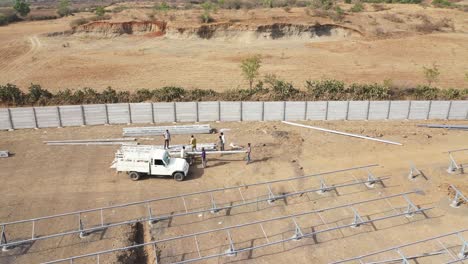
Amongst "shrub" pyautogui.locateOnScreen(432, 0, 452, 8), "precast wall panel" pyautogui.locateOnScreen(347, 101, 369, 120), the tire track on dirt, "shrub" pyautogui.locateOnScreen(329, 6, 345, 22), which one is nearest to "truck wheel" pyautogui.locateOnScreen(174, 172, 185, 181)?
"precast wall panel" pyautogui.locateOnScreen(347, 101, 369, 120)

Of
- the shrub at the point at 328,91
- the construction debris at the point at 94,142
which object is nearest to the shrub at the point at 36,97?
the construction debris at the point at 94,142

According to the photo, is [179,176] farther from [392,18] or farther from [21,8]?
[21,8]

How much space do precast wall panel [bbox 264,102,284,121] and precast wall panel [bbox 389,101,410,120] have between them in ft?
26.5

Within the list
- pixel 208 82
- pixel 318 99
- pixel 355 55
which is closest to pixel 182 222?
pixel 318 99

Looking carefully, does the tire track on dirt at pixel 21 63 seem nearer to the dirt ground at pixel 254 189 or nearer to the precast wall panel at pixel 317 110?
the dirt ground at pixel 254 189

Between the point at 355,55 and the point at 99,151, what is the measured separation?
34.8 meters

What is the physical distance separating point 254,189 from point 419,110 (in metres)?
15.9

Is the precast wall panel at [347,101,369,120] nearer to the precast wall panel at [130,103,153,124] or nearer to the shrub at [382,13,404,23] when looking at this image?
the precast wall panel at [130,103,153,124]

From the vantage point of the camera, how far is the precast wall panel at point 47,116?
1045 inches

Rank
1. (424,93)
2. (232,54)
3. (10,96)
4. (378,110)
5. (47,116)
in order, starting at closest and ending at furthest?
(47,116) < (378,110) < (10,96) < (424,93) < (232,54)

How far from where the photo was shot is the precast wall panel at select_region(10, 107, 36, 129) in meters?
26.4

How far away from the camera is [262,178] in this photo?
21.4m

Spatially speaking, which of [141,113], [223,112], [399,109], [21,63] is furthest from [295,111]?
[21,63]

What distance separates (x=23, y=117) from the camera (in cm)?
2655
